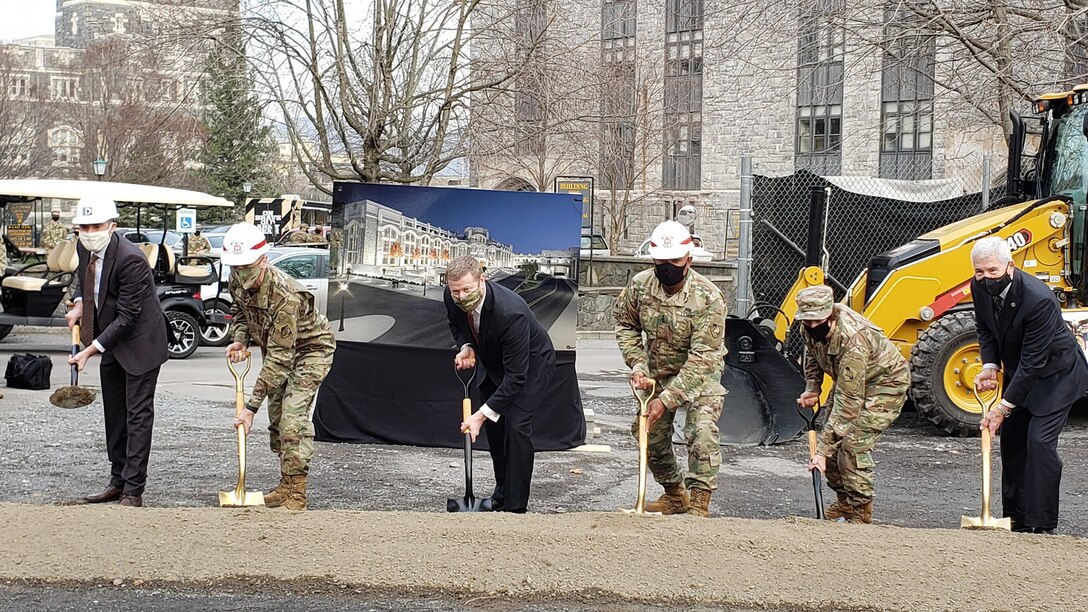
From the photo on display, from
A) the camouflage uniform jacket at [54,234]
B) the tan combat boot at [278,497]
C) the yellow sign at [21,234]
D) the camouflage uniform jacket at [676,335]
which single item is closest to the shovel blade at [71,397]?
the tan combat boot at [278,497]

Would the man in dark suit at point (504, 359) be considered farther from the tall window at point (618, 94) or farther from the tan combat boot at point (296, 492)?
the tall window at point (618, 94)

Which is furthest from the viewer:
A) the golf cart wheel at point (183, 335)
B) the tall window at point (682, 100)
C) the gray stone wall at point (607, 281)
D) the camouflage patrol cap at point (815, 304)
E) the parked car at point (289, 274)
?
the tall window at point (682, 100)

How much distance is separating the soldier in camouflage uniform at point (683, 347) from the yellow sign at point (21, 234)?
15.0m

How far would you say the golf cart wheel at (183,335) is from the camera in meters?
15.6

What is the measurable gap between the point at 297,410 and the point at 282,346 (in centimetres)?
38

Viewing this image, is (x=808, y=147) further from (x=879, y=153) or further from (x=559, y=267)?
(x=559, y=267)

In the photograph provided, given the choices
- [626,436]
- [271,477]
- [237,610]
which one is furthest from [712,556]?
[626,436]

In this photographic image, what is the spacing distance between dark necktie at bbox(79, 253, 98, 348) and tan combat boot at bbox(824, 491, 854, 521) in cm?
461

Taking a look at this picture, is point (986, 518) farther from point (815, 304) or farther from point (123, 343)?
point (123, 343)

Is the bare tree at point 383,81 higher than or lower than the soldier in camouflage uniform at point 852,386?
higher

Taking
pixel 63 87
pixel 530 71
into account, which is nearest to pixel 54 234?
pixel 530 71

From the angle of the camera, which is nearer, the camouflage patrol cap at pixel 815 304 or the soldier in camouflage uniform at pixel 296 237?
the camouflage patrol cap at pixel 815 304

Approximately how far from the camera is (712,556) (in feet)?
17.6

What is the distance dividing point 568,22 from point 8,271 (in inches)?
352
